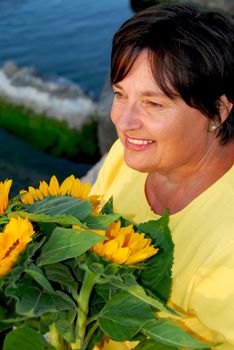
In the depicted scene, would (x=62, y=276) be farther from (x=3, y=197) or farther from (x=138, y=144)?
(x=138, y=144)

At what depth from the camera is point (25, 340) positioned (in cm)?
97

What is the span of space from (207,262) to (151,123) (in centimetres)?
30

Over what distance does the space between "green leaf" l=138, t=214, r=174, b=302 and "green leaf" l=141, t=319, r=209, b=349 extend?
12 cm

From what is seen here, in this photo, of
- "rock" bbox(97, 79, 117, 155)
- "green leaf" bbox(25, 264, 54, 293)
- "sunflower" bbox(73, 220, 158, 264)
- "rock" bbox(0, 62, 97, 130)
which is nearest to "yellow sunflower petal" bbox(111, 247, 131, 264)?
"sunflower" bbox(73, 220, 158, 264)

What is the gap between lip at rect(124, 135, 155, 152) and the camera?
4.64ft

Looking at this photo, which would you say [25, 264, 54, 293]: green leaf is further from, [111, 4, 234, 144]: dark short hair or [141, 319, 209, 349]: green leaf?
[111, 4, 234, 144]: dark short hair

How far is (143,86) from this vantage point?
135cm

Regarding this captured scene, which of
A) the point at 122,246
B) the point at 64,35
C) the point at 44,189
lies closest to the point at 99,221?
the point at 122,246

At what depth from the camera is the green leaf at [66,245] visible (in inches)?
37.8

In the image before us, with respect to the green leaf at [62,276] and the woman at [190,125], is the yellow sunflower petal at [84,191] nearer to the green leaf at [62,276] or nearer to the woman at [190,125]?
the green leaf at [62,276]

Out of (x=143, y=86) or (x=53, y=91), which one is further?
(x=53, y=91)

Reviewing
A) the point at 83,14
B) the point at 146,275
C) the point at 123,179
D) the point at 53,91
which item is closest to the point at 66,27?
the point at 83,14

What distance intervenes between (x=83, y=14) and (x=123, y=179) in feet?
29.8

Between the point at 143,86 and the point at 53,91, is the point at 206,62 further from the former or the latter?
the point at 53,91
